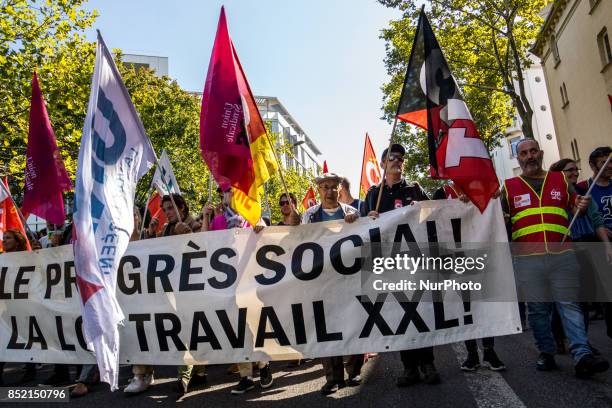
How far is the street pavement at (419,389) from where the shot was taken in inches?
149

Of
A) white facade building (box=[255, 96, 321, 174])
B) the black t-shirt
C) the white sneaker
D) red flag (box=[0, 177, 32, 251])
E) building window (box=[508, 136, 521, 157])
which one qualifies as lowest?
the white sneaker

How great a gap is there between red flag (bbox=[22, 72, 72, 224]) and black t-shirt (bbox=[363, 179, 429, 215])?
3428 mm

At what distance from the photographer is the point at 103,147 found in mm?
4414

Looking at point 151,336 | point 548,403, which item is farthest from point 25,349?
point 548,403

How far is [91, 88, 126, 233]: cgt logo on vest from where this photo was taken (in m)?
4.17

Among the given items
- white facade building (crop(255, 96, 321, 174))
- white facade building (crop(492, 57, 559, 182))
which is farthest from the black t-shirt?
white facade building (crop(255, 96, 321, 174))

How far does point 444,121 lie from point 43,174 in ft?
14.3

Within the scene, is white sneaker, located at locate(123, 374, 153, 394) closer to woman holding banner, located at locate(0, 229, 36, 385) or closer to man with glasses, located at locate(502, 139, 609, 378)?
woman holding banner, located at locate(0, 229, 36, 385)

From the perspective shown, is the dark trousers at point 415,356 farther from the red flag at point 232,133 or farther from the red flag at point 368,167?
the red flag at point 368,167

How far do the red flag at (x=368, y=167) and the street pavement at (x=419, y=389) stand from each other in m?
5.25

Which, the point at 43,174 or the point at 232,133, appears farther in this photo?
the point at 43,174

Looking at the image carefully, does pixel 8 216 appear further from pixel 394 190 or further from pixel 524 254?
pixel 524 254

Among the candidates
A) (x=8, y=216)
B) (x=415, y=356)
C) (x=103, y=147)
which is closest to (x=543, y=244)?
(x=415, y=356)

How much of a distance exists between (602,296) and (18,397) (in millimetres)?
6047
